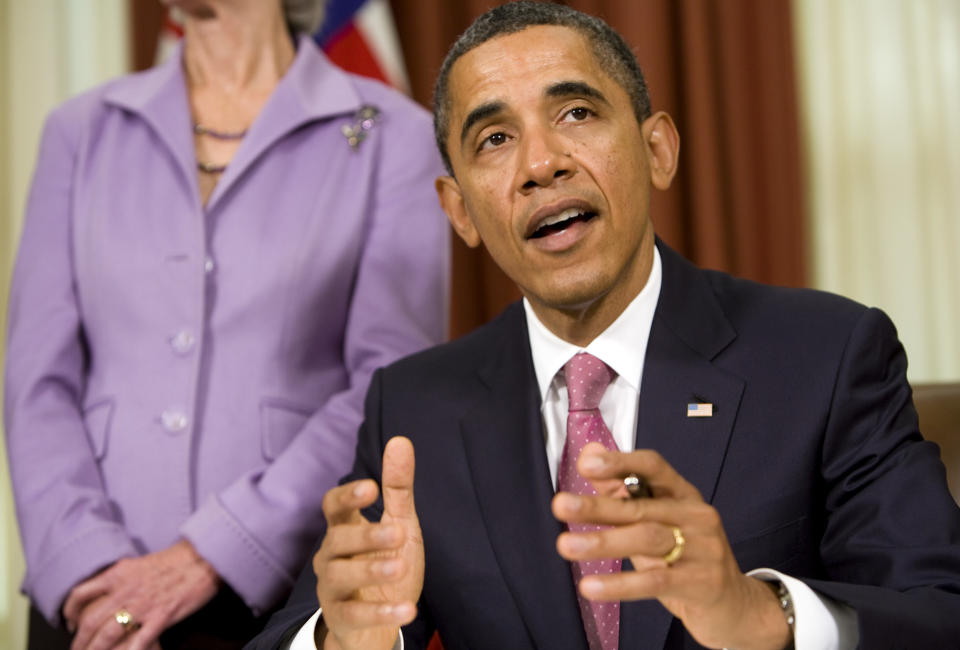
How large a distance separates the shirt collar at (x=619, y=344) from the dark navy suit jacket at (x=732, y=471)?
0.07 ft

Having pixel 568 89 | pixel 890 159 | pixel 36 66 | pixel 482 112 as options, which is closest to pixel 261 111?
pixel 482 112

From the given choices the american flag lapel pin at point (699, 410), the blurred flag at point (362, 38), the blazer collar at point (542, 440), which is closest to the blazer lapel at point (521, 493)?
the blazer collar at point (542, 440)

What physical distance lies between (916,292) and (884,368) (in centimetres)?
179

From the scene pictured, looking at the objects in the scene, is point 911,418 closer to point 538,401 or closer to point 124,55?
point 538,401

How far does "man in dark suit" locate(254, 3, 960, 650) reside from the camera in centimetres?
126

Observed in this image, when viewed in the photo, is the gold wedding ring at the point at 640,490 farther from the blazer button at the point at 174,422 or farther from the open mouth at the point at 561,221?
the blazer button at the point at 174,422

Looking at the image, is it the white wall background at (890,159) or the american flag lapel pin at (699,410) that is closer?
the american flag lapel pin at (699,410)

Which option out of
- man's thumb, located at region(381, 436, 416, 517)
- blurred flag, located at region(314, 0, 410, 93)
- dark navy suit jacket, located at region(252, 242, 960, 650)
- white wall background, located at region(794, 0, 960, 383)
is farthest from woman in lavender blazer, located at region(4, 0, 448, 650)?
white wall background, located at region(794, 0, 960, 383)

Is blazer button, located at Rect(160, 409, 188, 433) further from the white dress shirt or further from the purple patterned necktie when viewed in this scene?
the purple patterned necktie

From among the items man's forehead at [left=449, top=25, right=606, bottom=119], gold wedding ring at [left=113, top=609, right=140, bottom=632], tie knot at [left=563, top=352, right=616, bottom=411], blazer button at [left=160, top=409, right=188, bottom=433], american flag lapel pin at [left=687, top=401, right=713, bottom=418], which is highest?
man's forehead at [left=449, top=25, right=606, bottom=119]

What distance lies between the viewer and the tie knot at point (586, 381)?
1.56 meters

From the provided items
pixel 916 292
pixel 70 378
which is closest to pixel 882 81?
pixel 916 292

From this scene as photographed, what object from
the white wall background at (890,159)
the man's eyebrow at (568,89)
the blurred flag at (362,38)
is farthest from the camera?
the white wall background at (890,159)

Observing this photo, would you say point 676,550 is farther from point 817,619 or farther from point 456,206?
point 456,206
